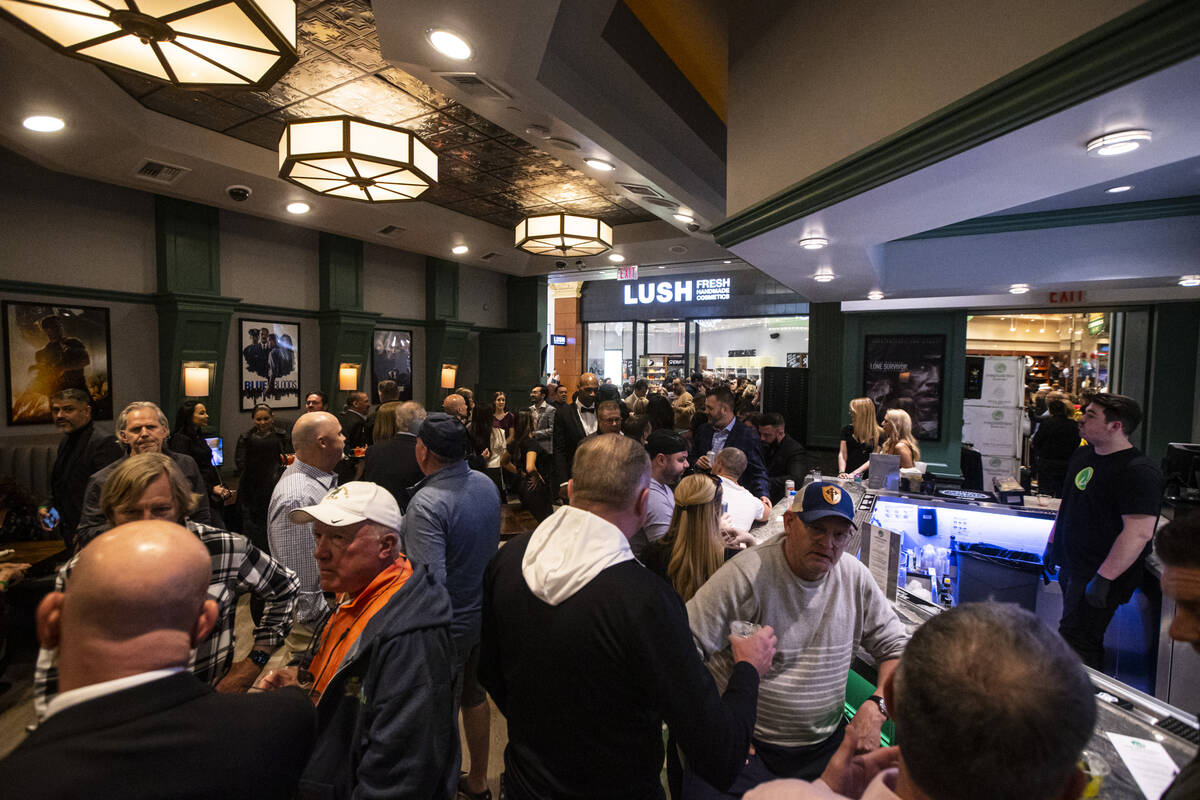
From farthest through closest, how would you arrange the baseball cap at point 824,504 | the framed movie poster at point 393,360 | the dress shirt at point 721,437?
the framed movie poster at point 393,360 → the dress shirt at point 721,437 → the baseball cap at point 824,504

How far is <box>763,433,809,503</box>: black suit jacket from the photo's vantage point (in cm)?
515

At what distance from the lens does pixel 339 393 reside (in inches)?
355

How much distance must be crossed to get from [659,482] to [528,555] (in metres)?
1.86

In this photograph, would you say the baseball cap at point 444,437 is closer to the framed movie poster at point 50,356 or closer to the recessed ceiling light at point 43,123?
the recessed ceiling light at point 43,123

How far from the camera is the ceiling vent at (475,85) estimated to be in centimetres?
321

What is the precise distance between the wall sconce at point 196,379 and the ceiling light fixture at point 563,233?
4.25 m

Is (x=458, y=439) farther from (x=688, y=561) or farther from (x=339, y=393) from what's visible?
(x=339, y=393)

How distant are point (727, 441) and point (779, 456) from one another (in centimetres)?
77

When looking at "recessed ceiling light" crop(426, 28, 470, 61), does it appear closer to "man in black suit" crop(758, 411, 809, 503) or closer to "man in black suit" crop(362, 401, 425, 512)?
"man in black suit" crop(362, 401, 425, 512)

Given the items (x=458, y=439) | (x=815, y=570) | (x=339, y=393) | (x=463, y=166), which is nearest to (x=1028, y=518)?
(x=815, y=570)

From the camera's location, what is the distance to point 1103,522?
308cm

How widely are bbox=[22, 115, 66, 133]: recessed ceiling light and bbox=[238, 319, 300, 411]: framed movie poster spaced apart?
341 cm

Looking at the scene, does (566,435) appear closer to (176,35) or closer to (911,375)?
(176,35)

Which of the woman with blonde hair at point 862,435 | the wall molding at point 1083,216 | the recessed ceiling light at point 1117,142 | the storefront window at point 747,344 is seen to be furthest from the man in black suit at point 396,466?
the storefront window at point 747,344
